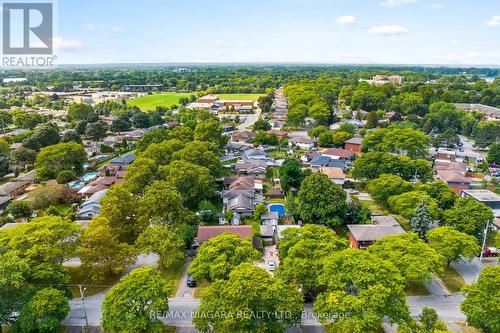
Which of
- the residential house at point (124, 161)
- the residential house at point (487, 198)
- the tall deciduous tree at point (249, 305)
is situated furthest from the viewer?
the residential house at point (124, 161)

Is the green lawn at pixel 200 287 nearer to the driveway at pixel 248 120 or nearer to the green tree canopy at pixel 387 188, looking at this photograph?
the green tree canopy at pixel 387 188

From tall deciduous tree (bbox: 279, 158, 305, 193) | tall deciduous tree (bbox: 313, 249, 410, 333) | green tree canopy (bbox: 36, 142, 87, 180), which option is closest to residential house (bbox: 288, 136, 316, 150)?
tall deciduous tree (bbox: 279, 158, 305, 193)

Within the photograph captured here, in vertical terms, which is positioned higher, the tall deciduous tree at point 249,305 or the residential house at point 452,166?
the residential house at point 452,166

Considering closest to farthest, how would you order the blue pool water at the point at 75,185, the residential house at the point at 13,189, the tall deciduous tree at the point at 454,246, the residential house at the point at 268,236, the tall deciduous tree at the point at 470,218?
the tall deciduous tree at the point at 454,246 < the tall deciduous tree at the point at 470,218 < the residential house at the point at 268,236 < the residential house at the point at 13,189 < the blue pool water at the point at 75,185

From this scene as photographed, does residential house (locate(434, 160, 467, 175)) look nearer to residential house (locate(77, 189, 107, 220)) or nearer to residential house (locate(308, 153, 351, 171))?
residential house (locate(308, 153, 351, 171))

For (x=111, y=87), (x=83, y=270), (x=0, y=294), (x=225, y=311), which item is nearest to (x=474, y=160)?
(x=225, y=311)

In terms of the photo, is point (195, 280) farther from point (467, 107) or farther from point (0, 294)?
point (467, 107)

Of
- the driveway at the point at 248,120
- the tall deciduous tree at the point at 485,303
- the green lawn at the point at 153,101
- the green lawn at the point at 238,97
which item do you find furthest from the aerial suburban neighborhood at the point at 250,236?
the green lawn at the point at 238,97
